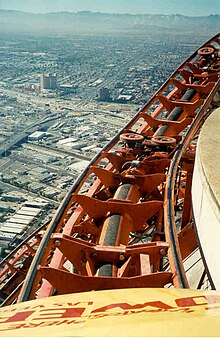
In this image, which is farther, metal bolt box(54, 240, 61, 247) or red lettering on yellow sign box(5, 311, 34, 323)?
metal bolt box(54, 240, 61, 247)

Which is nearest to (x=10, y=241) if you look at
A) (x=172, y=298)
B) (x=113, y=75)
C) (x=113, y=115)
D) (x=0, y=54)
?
(x=172, y=298)

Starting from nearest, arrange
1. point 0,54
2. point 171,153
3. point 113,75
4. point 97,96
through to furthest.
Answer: point 171,153, point 97,96, point 113,75, point 0,54

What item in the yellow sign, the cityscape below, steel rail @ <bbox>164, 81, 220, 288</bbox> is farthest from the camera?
the cityscape below

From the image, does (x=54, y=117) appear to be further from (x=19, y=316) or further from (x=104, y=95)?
(x=19, y=316)

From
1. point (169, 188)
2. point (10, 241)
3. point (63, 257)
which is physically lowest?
point (10, 241)

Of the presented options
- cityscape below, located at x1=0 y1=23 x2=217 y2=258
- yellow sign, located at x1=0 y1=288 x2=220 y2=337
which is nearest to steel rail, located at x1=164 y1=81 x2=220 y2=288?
yellow sign, located at x1=0 y1=288 x2=220 y2=337

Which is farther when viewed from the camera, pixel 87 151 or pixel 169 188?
pixel 87 151

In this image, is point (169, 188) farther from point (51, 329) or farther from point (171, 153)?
point (51, 329)

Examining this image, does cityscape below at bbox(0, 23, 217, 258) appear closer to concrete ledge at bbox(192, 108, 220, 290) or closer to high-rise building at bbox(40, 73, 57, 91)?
high-rise building at bbox(40, 73, 57, 91)
